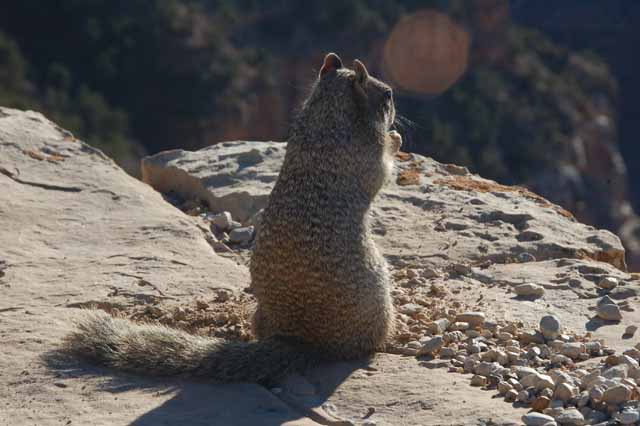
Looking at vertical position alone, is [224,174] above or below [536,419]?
above

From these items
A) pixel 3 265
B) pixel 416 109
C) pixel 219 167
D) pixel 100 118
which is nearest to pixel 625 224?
pixel 416 109

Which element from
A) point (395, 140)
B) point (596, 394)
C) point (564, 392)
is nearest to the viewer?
point (596, 394)

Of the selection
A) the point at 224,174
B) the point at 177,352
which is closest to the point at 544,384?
the point at 177,352

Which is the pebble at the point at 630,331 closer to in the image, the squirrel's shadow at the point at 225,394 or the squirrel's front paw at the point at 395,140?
the squirrel's shadow at the point at 225,394

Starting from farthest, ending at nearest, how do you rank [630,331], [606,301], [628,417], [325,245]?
1. [606,301]
2. [630,331]
3. [325,245]
4. [628,417]

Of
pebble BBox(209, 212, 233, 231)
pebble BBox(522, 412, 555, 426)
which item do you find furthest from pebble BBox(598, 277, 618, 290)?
pebble BBox(209, 212, 233, 231)

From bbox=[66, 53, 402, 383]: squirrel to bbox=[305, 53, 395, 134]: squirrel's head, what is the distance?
2 cm

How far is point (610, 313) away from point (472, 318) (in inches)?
41.8

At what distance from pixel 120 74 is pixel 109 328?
34842 millimetres

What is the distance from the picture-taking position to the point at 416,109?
1538 inches

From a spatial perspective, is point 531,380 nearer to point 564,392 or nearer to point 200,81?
point 564,392

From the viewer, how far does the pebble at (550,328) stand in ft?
21.0

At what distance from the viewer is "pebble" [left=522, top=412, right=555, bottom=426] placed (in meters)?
4.95

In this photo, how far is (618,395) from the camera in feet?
16.8
